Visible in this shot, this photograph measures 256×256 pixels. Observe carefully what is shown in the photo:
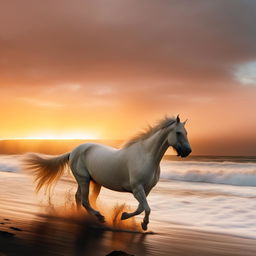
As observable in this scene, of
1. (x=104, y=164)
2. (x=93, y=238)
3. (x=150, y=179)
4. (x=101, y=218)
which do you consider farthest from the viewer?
(x=104, y=164)

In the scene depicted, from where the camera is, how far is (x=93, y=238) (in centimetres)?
425

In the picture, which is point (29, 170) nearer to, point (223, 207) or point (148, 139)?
point (148, 139)

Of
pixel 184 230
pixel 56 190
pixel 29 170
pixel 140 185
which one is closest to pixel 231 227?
pixel 184 230

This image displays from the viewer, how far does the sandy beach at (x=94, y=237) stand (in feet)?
11.9

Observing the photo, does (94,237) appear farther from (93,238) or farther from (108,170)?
(108,170)

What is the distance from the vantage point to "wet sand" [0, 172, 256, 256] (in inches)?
142

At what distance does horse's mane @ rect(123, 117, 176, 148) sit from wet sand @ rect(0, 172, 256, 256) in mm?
1040

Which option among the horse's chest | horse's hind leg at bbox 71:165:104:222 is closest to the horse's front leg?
the horse's chest

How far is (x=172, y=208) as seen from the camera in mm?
7863

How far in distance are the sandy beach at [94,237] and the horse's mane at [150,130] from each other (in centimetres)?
103

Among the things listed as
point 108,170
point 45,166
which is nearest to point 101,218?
point 108,170

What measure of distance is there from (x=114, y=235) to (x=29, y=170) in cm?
297

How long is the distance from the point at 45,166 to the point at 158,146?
2.58 meters

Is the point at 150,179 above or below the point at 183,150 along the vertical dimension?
below
